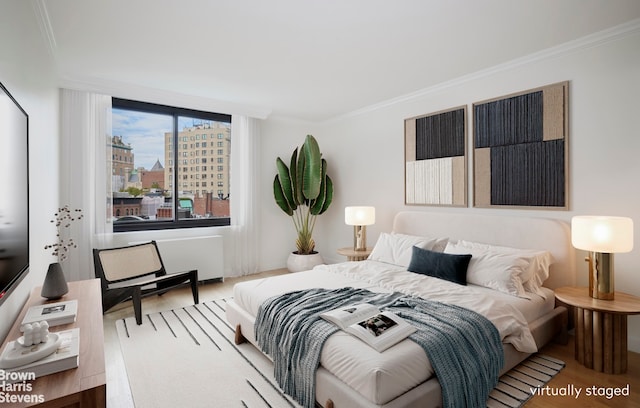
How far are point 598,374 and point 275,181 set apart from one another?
4325 mm

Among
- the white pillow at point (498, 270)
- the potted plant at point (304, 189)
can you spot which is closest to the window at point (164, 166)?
the potted plant at point (304, 189)

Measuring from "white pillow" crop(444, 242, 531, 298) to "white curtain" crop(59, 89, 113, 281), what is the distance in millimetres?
4223

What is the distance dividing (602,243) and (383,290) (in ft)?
5.45

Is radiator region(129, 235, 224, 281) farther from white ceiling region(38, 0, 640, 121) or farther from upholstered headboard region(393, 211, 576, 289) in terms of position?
upholstered headboard region(393, 211, 576, 289)

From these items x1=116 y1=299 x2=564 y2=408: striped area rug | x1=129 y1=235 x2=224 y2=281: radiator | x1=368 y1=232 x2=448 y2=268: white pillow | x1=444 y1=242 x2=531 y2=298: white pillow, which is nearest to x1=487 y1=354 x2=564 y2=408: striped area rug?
x1=116 y1=299 x2=564 y2=408: striped area rug

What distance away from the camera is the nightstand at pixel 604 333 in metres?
2.29

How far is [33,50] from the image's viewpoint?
2186mm

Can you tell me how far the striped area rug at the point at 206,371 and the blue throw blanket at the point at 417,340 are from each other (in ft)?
0.60

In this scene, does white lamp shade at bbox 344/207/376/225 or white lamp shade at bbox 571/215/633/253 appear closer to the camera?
white lamp shade at bbox 571/215/633/253

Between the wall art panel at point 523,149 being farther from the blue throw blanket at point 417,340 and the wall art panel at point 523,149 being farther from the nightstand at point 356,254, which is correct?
the blue throw blanket at point 417,340

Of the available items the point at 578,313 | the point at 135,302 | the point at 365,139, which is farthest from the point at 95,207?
the point at 578,313

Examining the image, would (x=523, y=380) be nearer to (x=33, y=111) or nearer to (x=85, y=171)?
(x=33, y=111)

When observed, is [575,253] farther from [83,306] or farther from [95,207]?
[95,207]

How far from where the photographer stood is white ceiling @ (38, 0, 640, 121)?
2303 mm
